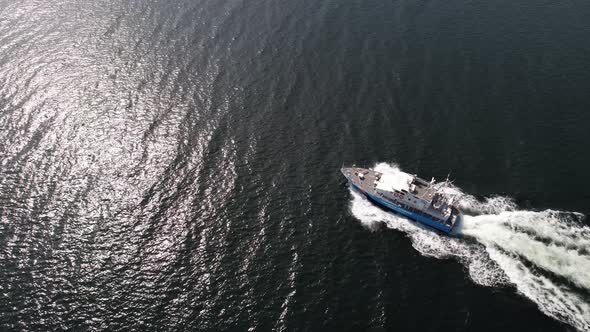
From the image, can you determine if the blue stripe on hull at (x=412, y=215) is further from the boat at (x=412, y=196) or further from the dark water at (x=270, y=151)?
the dark water at (x=270, y=151)

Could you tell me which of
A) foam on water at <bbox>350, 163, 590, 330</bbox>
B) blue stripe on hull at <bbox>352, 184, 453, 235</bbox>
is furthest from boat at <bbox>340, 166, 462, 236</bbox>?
foam on water at <bbox>350, 163, 590, 330</bbox>

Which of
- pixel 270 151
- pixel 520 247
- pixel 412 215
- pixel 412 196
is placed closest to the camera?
pixel 520 247

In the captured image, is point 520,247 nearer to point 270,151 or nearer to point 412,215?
point 412,215

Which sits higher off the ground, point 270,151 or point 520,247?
point 270,151

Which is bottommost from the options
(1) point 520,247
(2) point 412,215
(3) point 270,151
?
(1) point 520,247

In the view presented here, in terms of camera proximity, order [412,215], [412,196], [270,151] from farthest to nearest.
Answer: [270,151]
[412,215]
[412,196]

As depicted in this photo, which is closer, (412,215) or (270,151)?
(412,215)

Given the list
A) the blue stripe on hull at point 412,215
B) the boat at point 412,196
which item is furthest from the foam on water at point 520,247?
the boat at point 412,196

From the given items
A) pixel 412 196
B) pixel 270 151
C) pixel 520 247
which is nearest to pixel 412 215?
pixel 412 196
